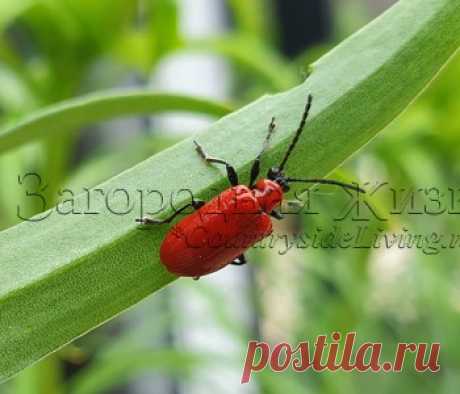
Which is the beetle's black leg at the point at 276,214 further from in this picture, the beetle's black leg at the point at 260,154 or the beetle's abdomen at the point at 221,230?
the beetle's black leg at the point at 260,154

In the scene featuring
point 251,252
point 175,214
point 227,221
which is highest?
point 251,252

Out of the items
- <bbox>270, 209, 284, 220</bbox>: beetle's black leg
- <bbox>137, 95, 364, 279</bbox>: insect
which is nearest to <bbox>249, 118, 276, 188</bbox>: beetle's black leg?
Answer: <bbox>137, 95, 364, 279</bbox>: insect

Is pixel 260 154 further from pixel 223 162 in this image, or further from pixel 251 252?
pixel 251 252

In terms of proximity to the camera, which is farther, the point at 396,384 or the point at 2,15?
the point at 396,384

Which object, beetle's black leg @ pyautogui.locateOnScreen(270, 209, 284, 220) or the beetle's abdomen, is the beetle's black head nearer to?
the beetle's abdomen

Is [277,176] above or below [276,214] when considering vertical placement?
below

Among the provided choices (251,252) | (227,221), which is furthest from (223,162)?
(251,252)

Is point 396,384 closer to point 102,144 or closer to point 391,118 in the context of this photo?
point 102,144

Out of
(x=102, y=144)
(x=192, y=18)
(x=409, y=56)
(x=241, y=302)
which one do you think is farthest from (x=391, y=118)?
(x=192, y=18)
